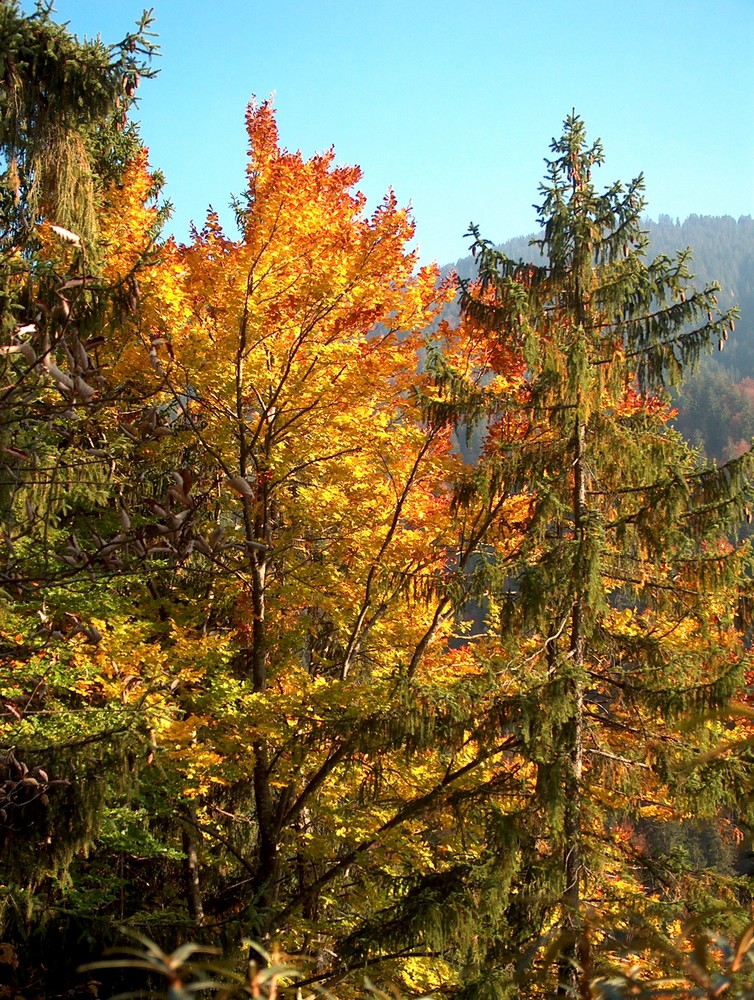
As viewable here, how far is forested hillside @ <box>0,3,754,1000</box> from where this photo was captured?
579 cm

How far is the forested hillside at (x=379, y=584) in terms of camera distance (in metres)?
5.79

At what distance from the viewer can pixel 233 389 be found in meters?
7.58

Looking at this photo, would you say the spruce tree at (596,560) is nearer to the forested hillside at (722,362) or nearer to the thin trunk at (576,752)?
the thin trunk at (576,752)

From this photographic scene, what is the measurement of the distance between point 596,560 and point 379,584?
6.22 ft

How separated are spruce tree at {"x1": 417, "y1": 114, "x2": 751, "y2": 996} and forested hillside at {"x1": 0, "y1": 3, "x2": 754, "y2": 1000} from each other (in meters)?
0.03

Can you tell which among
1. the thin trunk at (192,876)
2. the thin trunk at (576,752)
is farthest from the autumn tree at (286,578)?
the thin trunk at (576,752)

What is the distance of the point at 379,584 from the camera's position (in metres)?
6.95

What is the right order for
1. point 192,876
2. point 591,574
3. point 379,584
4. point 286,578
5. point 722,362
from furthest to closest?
point 722,362 < point 192,876 < point 286,578 < point 379,584 < point 591,574

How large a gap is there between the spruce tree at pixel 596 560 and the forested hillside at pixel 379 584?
31 mm

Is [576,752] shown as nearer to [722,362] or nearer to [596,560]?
[596,560]

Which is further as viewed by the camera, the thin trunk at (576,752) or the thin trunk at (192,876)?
the thin trunk at (192,876)

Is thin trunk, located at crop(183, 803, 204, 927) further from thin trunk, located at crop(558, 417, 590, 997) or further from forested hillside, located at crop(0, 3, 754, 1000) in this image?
thin trunk, located at crop(558, 417, 590, 997)

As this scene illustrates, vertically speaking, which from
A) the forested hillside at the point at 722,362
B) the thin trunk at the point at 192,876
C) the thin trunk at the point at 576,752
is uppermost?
the forested hillside at the point at 722,362

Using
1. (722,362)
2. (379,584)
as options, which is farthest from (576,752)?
(722,362)
